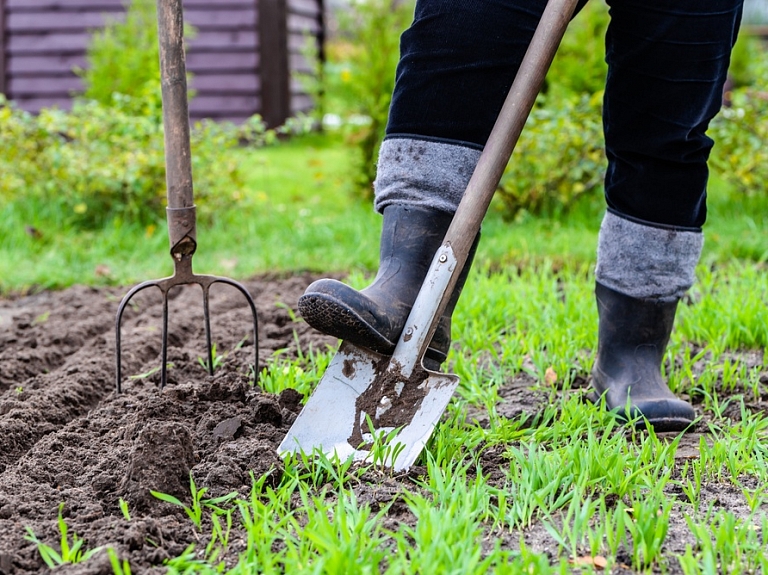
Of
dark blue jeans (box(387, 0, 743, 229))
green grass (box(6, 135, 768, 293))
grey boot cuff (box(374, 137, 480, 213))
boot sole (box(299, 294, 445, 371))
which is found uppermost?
dark blue jeans (box(387, 0, 743, 229))

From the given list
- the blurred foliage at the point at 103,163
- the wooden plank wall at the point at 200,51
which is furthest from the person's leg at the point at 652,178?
the wooden plank wall at the point at 200,51

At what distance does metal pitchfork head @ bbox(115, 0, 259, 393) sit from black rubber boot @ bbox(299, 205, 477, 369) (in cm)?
45

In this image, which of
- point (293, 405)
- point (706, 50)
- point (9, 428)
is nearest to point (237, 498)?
point (293, 405)

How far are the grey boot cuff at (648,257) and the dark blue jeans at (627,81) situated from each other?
0.03 m

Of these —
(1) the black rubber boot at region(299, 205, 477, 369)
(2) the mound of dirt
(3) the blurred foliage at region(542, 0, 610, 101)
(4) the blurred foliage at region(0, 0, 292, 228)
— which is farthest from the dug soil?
(3) the blurred foliage at region(542, 0, 610, 101)

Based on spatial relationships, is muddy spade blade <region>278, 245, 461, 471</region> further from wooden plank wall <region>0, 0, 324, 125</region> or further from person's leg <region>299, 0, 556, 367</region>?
wooden plank wall <region>0, 0, 324, 125</region>

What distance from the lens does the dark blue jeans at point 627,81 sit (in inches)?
66.6

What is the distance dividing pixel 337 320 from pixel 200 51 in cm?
780

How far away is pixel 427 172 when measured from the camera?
173cm

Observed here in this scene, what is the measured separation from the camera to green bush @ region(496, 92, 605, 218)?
14.5ft

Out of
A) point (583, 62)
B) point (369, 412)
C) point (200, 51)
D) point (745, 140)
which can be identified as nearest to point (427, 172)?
point (369, 412)

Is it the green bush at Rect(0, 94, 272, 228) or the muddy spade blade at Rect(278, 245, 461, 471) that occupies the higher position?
the muddy spade blade at Rect(278, 245, 461, 471)

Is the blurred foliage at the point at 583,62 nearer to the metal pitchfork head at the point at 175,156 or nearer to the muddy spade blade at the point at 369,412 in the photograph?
the metal pitchfork head at the point at 175,156

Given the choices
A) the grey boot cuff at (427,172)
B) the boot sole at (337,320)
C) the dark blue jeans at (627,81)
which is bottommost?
the boot sole at (337,320)
